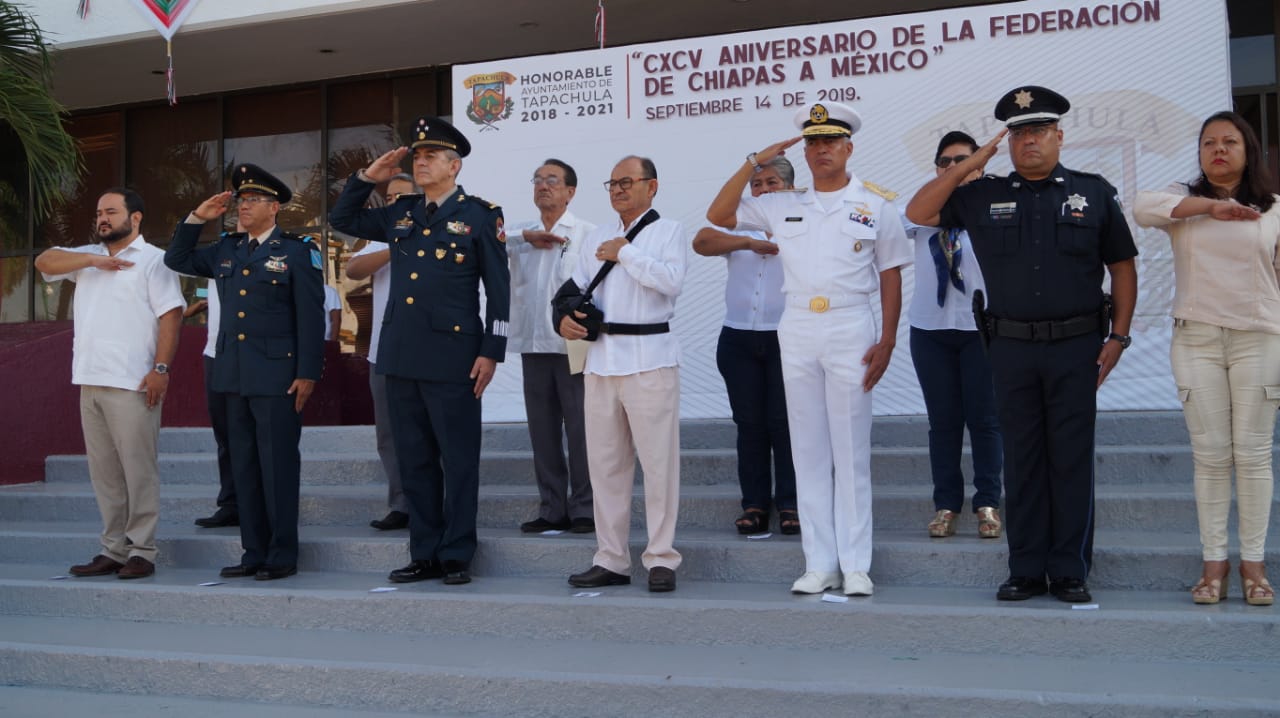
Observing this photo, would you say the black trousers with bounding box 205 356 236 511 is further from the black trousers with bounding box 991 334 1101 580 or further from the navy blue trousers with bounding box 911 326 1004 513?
the black trousers with bounding box 991 334 1101 580

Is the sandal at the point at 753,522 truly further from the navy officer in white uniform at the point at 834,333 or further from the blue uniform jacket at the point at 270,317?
the blue uniform jacket at the point at 270,317

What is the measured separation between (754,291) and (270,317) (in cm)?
227

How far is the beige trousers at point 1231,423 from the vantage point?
13.9 ft

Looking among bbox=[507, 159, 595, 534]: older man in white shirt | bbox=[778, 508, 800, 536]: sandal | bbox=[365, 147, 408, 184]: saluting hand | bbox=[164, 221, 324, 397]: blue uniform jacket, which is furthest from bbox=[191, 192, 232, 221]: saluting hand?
bbox=[778, 508, 800, 536]: sandal

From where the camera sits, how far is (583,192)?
25.7 feet

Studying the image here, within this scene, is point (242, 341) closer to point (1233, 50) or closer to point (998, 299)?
point (998, 299)

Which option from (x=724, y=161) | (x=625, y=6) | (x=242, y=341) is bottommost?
(x=242, y=341)

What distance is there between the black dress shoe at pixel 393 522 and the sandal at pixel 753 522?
1.73 m

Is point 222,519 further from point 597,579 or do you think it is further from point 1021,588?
point 1021,588

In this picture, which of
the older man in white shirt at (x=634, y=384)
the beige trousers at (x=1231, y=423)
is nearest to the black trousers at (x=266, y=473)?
the older man in white shirt at (x=634, y=384)

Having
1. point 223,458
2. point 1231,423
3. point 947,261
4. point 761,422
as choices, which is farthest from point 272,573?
point 1231,423

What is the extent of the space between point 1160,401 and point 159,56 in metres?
8.91

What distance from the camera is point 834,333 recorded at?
460 centimetres

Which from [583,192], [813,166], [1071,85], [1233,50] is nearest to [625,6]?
[583,192]
